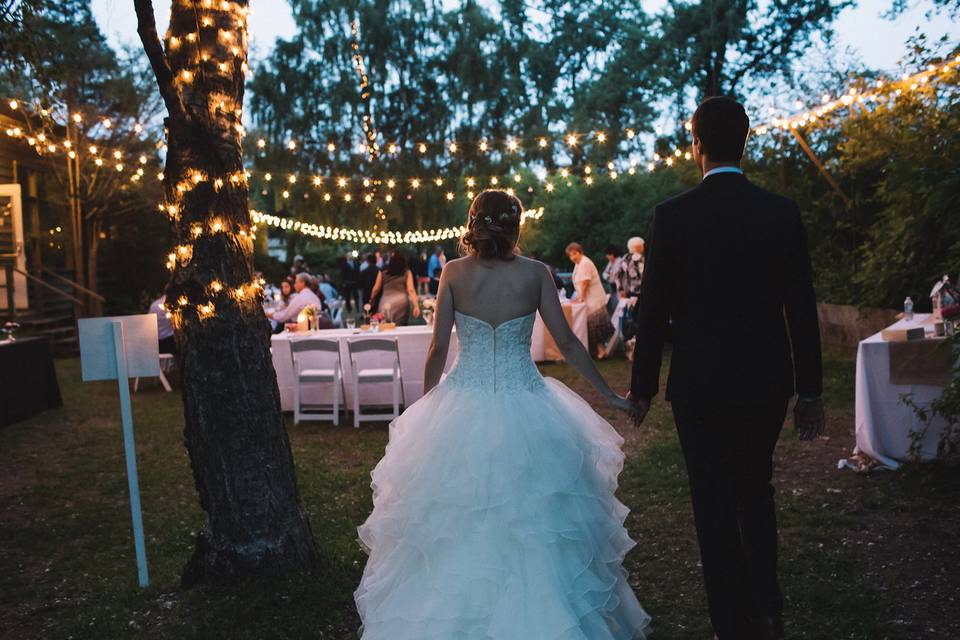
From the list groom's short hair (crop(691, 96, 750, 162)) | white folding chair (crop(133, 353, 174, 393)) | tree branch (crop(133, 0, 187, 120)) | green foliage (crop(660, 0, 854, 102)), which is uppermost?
green foliage (crop(660, 0, 854, 102))

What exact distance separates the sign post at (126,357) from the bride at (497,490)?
1.46 metres

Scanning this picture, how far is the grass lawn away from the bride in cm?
56

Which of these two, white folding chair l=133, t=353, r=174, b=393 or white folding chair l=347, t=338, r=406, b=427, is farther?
white folding chair l=133, t=353, r=174, b=393

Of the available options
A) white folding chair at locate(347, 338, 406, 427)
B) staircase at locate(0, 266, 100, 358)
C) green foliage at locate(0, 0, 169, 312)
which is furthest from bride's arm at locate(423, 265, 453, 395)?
green foliage at locate(0, 0, 169, 312)

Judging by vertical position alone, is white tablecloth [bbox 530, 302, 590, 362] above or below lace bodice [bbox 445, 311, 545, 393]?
below

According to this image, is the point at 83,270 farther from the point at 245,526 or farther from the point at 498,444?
the point at 498,444

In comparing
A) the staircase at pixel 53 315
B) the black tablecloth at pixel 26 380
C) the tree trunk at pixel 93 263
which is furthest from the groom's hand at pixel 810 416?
the tree trunk at pixel 93 263

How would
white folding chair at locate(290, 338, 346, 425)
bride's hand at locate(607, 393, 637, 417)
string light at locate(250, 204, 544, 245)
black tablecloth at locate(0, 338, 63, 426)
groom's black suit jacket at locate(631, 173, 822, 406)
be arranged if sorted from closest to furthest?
groom's black suit jacket at locate(631, 173, 822, 406) → bride's hand at locate(607, 393, 637, 417) → white folding chair at locate(290, 338, 346, 425) → black tablecloth at locate(0, 338, 63, 426) → string light at locate(250, 204, 544, 245)

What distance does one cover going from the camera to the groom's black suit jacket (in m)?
3.04

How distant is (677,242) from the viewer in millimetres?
3094

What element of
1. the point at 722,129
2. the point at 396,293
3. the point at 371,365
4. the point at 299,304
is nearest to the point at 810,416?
the point at 722,129

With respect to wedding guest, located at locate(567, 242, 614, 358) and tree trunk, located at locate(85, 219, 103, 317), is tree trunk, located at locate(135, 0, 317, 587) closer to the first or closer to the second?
wedding guest, located at locate(567, 242, 614, 358)

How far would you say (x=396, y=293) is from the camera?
11219mm

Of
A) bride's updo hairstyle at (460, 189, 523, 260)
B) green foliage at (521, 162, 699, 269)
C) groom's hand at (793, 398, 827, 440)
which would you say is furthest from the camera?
green foliage at (521, 162, 699, 269)
